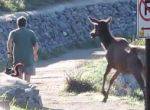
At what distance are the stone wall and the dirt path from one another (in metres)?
1.77

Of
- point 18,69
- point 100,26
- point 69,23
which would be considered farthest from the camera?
point 69,23

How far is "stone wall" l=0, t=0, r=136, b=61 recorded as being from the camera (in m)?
26.1

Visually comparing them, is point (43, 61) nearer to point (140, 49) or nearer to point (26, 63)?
point (26, 63)

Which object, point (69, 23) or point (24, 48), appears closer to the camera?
point (24, 48)

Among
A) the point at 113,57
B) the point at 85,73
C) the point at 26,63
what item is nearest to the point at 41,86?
the point at 85,73

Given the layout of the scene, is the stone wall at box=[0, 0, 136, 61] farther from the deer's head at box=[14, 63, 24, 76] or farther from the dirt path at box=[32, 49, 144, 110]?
the deer's head at box=[14, 63, 24, 76]

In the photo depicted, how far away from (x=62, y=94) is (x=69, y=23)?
14.3 m

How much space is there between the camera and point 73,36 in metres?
29.7

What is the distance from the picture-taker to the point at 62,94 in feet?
53.2

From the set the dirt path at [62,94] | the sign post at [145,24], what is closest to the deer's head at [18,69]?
the dirt path at [62,94]

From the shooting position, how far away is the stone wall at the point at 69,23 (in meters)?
26.1

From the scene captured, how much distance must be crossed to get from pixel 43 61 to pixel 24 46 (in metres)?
10.0

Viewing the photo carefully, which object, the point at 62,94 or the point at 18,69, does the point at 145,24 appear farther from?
the point at 62,94

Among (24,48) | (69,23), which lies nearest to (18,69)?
(24,48)
